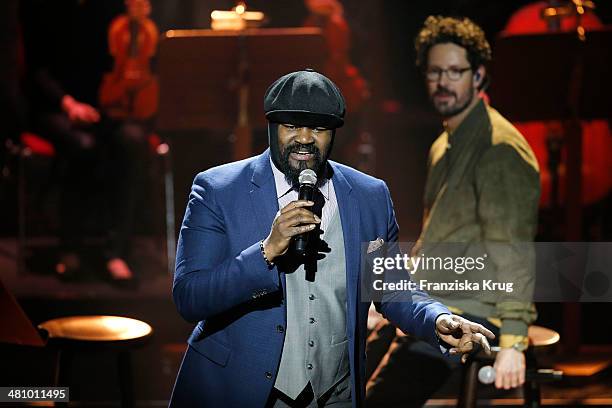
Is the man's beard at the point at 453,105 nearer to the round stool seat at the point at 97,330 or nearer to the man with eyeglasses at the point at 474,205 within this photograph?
the man with eyeglasses at the point at 474,205

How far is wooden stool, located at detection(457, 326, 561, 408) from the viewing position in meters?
3.46

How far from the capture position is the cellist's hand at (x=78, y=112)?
5965mm

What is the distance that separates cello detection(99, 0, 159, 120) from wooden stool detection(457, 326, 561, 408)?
297 cm

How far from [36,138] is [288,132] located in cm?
380

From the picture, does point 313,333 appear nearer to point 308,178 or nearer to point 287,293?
Result: point 287,293

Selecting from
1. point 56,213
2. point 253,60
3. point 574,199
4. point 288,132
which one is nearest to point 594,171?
point 574,199

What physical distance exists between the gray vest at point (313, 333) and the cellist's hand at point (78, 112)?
366 cm

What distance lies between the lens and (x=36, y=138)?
19.9 feet

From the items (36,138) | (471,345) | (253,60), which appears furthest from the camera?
(36,138)

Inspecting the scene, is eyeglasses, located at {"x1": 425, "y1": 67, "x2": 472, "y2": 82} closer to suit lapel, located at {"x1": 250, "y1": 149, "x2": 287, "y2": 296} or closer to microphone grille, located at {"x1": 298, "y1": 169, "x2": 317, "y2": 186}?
suit lapel, located at {"x1": 250, "y1": 149, "x2": 287, "y2": 296}

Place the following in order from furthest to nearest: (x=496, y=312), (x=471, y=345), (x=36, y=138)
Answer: (x=36, y=138)
(x=496, y=312)
(x=471, y=345)

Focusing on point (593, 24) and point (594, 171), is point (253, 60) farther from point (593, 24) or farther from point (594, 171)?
point (594, 171)

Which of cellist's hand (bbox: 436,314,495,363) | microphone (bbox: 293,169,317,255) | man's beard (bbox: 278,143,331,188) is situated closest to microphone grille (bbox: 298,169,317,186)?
microphone (bbox: 293,169,317,255)

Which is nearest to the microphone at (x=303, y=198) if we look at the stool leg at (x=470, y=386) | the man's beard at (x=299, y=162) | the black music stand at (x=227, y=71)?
the man's beard at (x=299, y=162)
